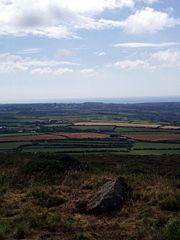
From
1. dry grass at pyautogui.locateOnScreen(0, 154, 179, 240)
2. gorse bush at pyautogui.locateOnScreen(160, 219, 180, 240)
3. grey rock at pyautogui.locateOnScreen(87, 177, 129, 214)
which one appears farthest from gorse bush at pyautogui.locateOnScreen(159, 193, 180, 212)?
gorse bush at pyautogui.locateOnScreen(160, 219, 180, 240)

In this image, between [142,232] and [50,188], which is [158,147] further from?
[142,232]

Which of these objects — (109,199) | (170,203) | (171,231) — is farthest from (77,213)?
(171,231)

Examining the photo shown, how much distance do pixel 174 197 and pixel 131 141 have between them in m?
54.4

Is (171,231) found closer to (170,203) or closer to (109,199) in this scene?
(170,203)

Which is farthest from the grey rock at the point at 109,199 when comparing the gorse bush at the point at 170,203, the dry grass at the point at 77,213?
the gorse bush at the point at 170,203

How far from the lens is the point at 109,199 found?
10.8 metres

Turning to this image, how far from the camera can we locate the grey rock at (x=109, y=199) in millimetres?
10619

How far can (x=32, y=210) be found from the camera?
10641mm

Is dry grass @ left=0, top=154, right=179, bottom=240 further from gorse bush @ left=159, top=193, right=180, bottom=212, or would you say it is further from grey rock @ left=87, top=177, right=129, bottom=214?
grey rock @ left=87, top=177, right=129, bottom=214

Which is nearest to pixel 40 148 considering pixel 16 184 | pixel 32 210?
pixel 16 184

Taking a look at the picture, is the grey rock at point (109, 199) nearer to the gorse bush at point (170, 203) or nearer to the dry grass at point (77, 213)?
the dry grass at point (77, 213)

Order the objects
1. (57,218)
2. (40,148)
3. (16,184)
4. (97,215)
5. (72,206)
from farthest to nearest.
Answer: (40,148) < (16,184) < (72,206) < (97,215) < (57,218)

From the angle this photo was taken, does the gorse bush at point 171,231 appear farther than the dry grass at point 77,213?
No

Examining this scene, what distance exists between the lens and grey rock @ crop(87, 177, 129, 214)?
34.8ft
